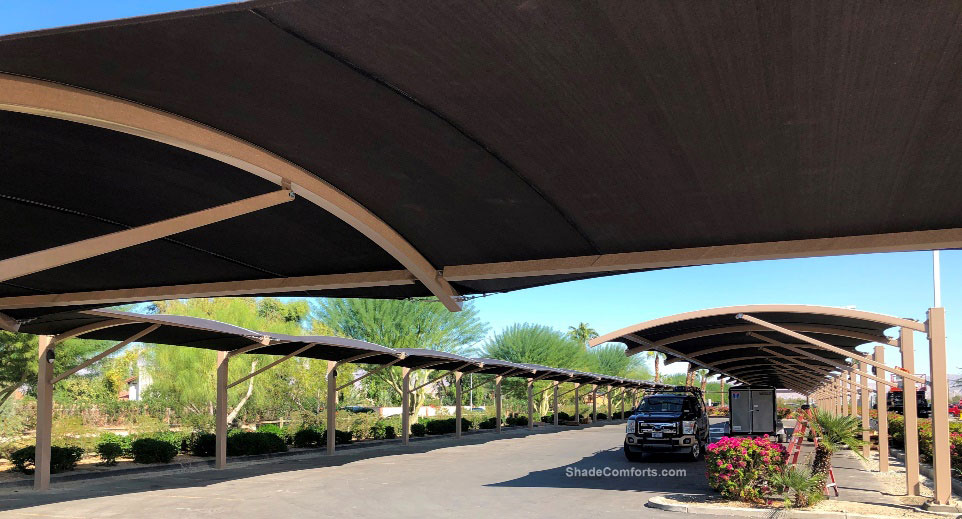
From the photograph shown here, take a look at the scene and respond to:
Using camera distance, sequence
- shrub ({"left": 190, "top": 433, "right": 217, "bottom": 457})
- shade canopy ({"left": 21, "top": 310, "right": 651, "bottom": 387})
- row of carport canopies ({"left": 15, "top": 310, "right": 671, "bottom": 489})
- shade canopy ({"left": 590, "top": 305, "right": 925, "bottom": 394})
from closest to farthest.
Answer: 1. shade canopy ({"left": 590, "top": 305, "right": 925, "bottom": 394})
2. shade canopy ({"left": 21, "top": 310, "right": 651, "bottom": 387})
3. row of carport canopies ({"left": 15, "top": 310, "right": 671, "bottom": 489})
4. shrub ({"left": 190, "top": 433, "right": 217, "bottom": 457})

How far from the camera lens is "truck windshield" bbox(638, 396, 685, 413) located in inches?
1043

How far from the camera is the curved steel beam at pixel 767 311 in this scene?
1454 centimetres

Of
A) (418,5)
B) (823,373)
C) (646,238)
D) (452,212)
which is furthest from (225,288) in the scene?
(823,373)

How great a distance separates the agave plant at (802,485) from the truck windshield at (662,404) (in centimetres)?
1179

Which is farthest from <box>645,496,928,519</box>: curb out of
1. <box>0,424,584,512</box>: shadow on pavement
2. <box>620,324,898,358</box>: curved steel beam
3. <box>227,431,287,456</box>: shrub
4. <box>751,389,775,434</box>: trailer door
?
<box>751,389,775,434</box>: trailer door

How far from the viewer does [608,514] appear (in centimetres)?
1412

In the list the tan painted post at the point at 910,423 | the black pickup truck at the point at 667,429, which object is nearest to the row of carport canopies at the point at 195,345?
the black pickup truck at the point at 667,429

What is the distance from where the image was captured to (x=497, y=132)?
5.84 metres

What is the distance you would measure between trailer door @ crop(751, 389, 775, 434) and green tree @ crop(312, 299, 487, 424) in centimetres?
2535

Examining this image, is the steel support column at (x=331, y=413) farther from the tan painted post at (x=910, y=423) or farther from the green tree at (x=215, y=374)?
the tan painted post at (x=910, y=423)

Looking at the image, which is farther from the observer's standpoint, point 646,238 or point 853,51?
point 646,238

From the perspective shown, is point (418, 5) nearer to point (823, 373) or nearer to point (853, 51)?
point (853, 51)

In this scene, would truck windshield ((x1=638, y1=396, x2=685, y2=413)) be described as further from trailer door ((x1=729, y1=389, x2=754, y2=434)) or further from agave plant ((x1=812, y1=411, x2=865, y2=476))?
agave plant ((x1=812, y1=411, x2=865, y2=476))

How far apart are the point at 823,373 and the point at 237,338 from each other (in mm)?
21668
